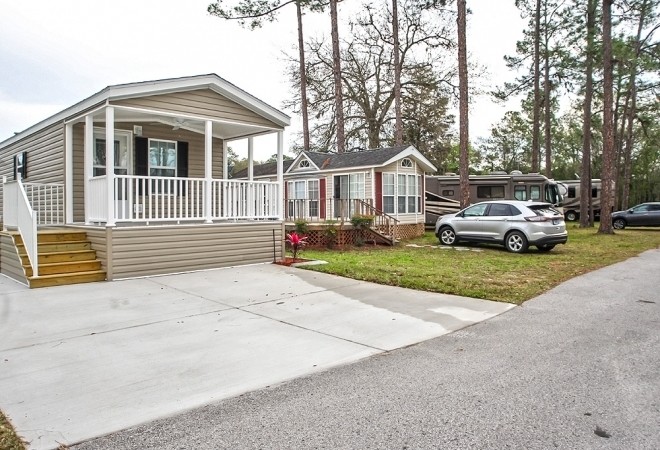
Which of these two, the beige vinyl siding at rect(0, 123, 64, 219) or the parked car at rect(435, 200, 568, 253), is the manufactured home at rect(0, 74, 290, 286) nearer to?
the beige vinyl siding at rect(0, 123, 64, 219)

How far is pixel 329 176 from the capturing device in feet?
64.0

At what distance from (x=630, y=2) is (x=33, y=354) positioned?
24281 mm

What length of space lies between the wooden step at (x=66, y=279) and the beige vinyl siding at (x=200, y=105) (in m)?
3.34

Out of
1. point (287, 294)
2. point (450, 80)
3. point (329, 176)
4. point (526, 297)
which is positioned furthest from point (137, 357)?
point (450, 80)

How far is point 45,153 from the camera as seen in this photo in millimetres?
11688

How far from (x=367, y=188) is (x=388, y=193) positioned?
897mm

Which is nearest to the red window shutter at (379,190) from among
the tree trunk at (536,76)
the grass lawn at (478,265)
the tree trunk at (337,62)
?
the grass lawn at (478,265)

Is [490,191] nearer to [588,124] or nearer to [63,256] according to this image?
[588,124]

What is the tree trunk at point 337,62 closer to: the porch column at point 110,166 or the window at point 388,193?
the window at point 388,193

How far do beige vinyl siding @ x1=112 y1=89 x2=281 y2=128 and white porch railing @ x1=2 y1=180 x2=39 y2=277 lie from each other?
2669 mm

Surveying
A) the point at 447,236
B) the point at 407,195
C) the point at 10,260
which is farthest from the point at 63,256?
the point at 407,195

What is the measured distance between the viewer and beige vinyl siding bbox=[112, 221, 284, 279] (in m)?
8.70

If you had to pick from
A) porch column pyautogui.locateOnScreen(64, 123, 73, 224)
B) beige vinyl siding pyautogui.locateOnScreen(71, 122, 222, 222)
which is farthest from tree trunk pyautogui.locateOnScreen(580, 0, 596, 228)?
porch column pyautogui.locateOnScreen(64, 123, 73, 224)

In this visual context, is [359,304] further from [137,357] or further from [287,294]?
[137,357]
